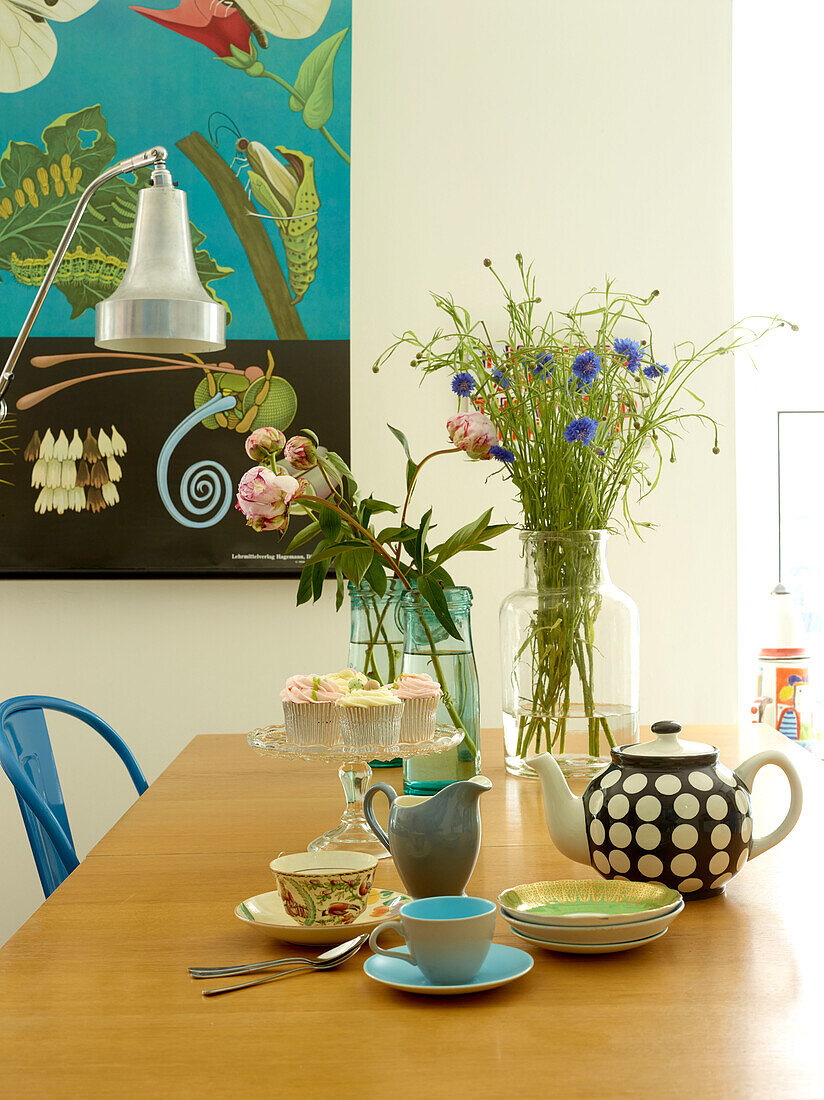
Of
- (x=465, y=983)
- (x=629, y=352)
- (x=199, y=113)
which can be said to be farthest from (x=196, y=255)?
(x=465, y=983)

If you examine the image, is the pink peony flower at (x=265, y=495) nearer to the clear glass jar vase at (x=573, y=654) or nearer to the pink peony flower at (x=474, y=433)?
the pink peony flower at (x=474, y=433)

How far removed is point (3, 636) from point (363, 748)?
1.71 meters

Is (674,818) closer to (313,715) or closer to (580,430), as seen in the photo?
(313,715)

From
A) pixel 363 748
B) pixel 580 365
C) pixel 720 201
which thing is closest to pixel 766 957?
pixel 363 748

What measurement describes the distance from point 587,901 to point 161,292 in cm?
101

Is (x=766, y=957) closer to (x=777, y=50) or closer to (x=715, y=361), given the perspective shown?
(x=715, y=361)

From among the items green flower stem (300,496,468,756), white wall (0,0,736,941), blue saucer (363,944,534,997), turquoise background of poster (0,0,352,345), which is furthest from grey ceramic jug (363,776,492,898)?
turquoise background of poster (0,0,352,345)

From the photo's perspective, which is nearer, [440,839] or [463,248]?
[440,839]

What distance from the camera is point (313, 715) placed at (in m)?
1.21

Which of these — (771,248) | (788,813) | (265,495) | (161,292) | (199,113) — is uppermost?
(199,113)

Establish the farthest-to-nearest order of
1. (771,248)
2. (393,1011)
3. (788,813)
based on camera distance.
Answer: (771,248) < (788,813) < (393,1011)

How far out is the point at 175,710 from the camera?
261 cm

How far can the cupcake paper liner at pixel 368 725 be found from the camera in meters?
1.17

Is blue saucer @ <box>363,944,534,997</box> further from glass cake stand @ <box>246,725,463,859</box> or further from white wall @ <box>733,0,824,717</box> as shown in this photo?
white wall @ <box>733,0,824,717</box>
